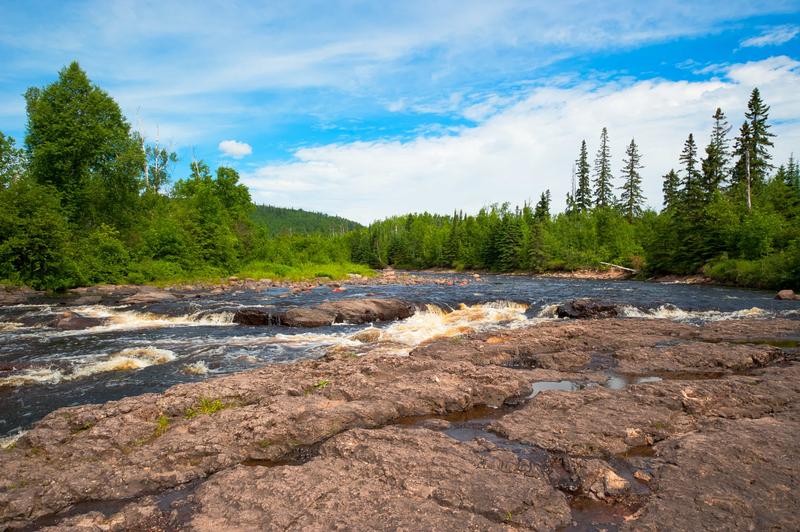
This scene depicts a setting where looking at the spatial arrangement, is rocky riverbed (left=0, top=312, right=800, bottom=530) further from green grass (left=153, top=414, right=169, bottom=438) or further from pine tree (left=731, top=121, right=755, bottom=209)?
pine tree (left=731, top=121, right=755, bottom=209)

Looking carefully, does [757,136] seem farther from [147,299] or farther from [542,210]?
[147,299]

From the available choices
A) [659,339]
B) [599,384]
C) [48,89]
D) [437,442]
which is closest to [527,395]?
[599,384]

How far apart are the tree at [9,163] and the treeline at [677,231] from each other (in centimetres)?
6103

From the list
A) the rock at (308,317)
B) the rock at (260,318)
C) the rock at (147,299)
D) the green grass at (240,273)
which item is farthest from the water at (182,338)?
the green grass at (240,273)

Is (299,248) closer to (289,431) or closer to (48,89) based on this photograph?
(48,89)

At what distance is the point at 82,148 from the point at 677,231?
192ft

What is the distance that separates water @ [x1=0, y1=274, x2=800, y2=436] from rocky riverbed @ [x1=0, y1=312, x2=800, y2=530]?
293 centimetres

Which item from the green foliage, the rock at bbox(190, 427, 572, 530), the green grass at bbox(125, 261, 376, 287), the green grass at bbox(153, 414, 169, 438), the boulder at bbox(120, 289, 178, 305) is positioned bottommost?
the rock at bbox(190, 427, 572, 530)

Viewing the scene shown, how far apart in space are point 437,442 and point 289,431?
233 centimetres

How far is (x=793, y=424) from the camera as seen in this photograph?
6.18 metres

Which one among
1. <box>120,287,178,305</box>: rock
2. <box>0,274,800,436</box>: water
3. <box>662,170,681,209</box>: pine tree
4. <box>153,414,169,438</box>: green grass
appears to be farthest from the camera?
<box>662,170,681,209</box>: pine tree

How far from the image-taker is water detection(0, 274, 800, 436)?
380 inches

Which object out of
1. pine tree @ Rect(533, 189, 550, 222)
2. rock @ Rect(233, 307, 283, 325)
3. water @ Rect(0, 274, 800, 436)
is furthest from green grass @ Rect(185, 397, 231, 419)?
pine tree @ Rect(533, 189, 550, 222)

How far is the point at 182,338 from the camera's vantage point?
15.9 meters
